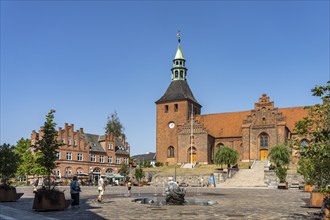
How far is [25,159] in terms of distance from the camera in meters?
65.2

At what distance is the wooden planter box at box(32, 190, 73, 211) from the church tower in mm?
54590

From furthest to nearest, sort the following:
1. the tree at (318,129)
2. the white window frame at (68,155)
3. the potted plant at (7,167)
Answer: the white window frame at (68,155) < the potted plant at (7,167) < the tree at (318,129)

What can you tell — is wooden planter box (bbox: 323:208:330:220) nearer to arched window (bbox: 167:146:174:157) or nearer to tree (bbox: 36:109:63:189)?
tree (bbox: 36:109:63:189)

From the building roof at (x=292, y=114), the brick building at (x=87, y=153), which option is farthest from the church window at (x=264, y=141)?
the brick building at (x=87, y=153)

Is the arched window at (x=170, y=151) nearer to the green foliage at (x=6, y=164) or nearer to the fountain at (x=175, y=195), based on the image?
the green foliage at (x=6, y=164)

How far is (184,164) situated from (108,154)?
21583mm

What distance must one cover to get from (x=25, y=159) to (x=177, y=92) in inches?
1139

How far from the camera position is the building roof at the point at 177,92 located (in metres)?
74.0

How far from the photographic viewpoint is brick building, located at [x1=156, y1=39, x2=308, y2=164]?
216ft

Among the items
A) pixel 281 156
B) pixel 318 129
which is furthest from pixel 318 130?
pixel 281 156

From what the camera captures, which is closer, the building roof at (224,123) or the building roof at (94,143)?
the building roof at (224,123)

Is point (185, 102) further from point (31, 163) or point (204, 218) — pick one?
point (204, 218)

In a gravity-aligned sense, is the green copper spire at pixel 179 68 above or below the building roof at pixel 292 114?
above

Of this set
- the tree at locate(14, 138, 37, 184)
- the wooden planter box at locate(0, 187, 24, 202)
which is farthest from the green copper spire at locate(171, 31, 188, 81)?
the wooden planter box at locate(0, 187, 24, 202)
